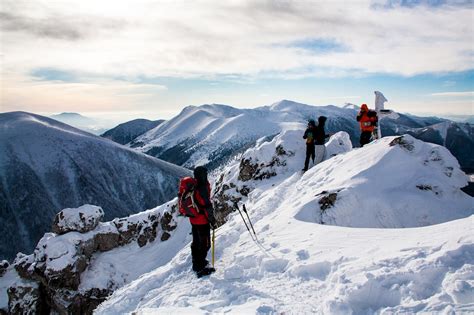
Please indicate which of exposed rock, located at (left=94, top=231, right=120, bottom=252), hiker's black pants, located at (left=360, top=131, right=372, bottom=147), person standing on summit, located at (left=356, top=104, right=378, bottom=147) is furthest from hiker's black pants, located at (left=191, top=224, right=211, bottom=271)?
exposed rock, located at (left=94, top=231, right=120, bottom=252)

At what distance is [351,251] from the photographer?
8.83m

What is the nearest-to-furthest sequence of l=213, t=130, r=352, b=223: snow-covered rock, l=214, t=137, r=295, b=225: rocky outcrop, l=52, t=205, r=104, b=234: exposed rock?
l=213, t=130, r=352, b=223: snow-covered rock → l=214, t=137, r=295, b=225: rocky outcrop → l=52, t=205, r=104, b=234: exposed rock

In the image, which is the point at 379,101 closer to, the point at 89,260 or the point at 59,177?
the point at 89,260

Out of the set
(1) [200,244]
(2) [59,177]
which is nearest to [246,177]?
(1) [200,244]

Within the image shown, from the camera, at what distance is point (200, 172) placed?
10242mm

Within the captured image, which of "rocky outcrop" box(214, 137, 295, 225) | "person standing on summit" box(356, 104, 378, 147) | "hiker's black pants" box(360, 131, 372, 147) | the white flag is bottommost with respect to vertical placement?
"rocky outcrop" box(214, 137, 295, 225)

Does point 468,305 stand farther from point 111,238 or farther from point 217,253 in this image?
point 111,238

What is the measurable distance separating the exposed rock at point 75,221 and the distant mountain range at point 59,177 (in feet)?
183

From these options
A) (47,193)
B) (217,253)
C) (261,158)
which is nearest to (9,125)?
(47,193)

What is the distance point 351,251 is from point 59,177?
355ft

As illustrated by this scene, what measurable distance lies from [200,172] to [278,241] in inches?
170

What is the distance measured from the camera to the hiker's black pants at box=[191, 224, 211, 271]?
1092 centimetres

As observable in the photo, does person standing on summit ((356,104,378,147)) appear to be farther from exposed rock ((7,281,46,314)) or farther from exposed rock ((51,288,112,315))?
exposed rock ((7,281,46,314))

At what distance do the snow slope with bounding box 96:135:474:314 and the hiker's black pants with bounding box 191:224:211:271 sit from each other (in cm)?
57
